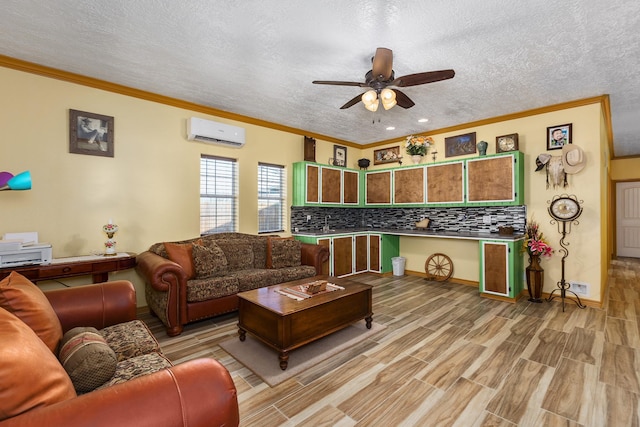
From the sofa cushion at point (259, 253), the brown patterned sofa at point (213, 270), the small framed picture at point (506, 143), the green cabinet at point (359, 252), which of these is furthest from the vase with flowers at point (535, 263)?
the sofa cushion at point (259, 253)

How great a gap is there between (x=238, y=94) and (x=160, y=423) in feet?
11.7

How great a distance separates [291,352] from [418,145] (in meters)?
4.13

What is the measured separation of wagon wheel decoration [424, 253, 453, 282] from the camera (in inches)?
210

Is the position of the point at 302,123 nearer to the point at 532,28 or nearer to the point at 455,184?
the point at 455,184

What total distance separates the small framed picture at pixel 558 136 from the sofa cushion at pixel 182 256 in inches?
198

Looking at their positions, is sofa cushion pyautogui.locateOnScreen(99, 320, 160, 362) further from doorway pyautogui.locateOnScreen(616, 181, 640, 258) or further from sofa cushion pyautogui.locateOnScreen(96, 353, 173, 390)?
doorway pyautogui.locateOnScreen(616, 181, 640, 258)

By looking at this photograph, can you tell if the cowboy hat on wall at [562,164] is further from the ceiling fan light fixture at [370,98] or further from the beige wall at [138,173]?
the ceiling fan light fixture at [370,98]

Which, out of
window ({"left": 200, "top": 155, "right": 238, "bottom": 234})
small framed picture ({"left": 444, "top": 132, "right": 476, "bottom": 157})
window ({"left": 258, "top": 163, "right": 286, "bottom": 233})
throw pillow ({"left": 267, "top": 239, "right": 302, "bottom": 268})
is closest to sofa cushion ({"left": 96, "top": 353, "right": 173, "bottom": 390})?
throw pillow ({"left": 267, "top": 239, "right": 302, "bottom": 268})

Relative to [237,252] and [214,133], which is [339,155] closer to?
[214,133]

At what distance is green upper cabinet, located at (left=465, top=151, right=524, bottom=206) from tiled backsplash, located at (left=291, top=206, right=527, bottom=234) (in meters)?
0.41

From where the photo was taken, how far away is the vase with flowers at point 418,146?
17.7 ft

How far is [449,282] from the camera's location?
5246 mm

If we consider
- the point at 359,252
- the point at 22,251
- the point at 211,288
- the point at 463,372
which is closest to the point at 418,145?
the point at 359,252

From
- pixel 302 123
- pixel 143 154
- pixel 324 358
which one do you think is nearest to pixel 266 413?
pixel 324 358
